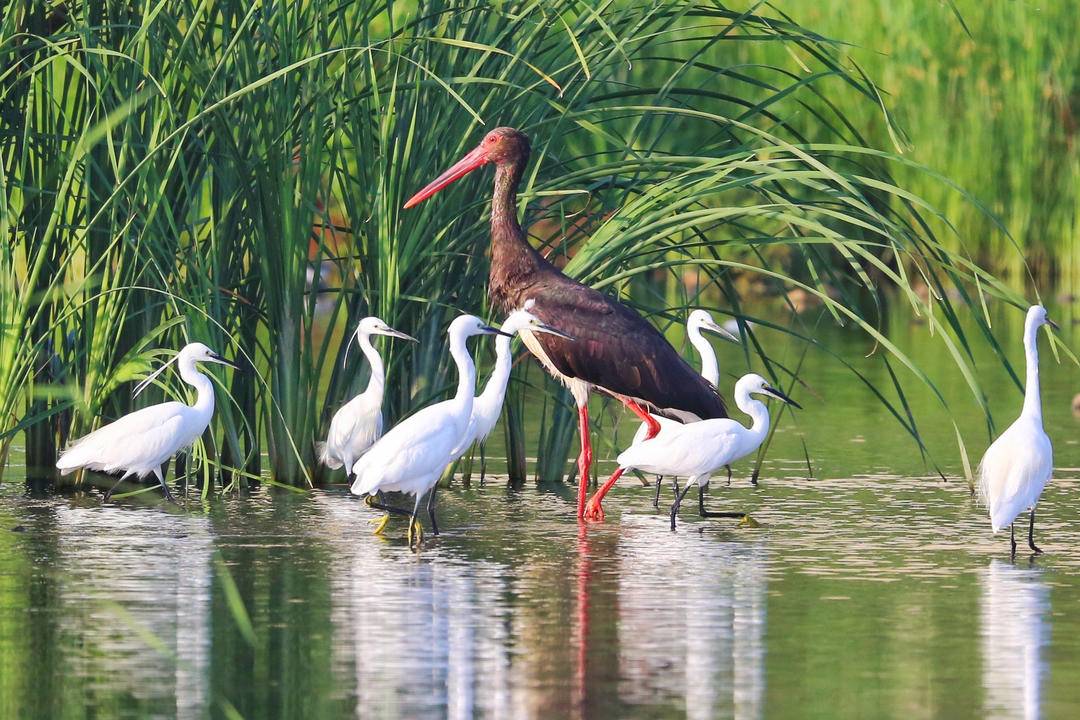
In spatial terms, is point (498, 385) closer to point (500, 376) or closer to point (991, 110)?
point (500, 376)

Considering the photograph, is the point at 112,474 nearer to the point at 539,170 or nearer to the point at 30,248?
the point at 30,248

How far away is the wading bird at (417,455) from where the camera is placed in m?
8.27

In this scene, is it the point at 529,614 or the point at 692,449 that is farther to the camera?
the point at 692,449

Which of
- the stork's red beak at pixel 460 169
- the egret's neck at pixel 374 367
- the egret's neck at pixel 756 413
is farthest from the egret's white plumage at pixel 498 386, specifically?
the egret's neck at pixel 756 413

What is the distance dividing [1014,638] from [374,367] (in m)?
3.65

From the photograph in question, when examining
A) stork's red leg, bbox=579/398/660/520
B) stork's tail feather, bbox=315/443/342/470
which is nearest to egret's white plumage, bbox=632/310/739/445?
stork's red leg, bbox=579/398/660/520

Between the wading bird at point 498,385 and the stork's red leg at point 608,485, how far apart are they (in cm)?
54

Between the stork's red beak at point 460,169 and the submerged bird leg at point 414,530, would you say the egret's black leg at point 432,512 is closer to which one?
the submerged bird leg at point 414,530

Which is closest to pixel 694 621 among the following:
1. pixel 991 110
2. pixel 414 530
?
pixel 414 530

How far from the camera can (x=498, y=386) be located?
29.3 feet

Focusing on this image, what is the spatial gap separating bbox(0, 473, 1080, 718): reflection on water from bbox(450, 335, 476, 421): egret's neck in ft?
1.66

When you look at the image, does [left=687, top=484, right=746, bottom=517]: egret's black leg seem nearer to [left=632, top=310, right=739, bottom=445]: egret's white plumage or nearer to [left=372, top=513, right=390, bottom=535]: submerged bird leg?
[left=632, top=310, right=739, bottom=445]: egret's white plumage

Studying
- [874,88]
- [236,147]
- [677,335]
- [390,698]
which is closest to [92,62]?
[236,147]

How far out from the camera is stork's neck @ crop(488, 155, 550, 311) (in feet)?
30.6
